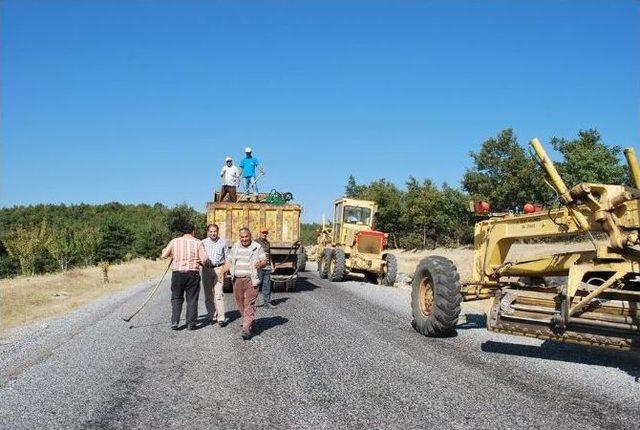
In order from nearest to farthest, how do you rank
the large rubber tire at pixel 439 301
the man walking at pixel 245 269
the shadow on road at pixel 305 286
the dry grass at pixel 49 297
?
the large rubber tire at pixel 439 301 < the man walking at pixel 245 269 < the dry grass at pixel 49 297 < the shadow on road at pixel 305 286

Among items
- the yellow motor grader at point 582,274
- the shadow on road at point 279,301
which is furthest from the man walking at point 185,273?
the yellow motor grader at point 582,274

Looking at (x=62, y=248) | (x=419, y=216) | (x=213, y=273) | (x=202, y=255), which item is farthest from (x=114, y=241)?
(x=202, y=255)

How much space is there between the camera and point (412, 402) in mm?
5230

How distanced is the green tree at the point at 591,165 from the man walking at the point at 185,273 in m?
31.9

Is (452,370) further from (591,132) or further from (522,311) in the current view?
(591,132)

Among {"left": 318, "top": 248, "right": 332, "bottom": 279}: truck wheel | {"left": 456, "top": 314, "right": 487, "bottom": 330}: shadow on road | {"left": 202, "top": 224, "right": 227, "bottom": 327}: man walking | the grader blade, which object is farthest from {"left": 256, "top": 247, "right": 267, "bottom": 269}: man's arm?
{"left": 318, "top": 248, "right": 332, "bottom": 279}: truck wheel

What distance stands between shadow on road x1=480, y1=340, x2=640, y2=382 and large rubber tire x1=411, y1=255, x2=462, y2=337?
0.65m

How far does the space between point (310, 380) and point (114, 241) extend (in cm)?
6077

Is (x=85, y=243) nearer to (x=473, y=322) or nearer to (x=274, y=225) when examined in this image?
(x=274, y=225)

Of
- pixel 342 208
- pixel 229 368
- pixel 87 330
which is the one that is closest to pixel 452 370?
pixel 229 368

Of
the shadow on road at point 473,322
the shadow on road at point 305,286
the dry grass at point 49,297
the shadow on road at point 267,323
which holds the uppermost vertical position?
the shadow on road at point 305,286

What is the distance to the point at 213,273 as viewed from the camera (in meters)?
10.5

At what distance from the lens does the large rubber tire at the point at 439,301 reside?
840 cm

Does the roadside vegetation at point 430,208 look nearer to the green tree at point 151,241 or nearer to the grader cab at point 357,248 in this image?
the green tree at point 151,241
